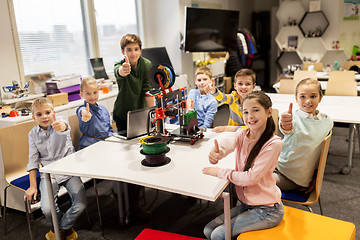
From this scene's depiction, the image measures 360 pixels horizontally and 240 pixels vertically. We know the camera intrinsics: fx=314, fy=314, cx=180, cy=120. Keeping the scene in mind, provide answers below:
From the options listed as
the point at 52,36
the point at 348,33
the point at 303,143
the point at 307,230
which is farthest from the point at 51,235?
the point at 348,33

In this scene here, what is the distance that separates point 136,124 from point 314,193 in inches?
50.4

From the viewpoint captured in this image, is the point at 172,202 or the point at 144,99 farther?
the point at 172,202

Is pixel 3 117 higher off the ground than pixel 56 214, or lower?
higher

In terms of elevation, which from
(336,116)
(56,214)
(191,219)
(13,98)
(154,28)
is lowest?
(191,219)

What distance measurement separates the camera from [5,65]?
3.44 m

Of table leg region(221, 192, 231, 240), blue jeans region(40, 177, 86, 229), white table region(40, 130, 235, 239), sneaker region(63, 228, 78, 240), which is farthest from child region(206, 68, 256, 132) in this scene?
sneaker region(63, 228, 78, 240)

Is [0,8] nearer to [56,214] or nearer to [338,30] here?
[56,214]

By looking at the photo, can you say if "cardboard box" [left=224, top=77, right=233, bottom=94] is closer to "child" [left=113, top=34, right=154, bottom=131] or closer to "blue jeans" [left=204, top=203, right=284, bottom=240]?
"child" [left=113, top=34, right=154, bottom=131]

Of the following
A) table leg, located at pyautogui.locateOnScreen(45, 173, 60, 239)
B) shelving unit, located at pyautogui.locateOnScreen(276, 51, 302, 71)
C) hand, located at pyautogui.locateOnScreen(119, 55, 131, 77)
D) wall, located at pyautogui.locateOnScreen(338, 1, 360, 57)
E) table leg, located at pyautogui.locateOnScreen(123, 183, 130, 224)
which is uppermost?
wall, located at pyautogui.locateOnScreen(338, 1, 360, 57)

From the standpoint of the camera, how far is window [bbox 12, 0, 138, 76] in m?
3.78

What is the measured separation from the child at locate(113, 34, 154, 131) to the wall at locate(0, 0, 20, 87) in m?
1.67

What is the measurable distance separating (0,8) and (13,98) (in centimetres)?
97

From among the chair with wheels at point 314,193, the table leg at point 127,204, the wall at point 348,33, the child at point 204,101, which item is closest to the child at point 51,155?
the table leg at point 127,204

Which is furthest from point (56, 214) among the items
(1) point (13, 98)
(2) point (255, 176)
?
(1) point (13, 98)
